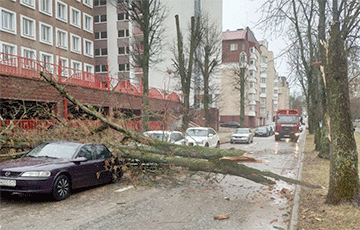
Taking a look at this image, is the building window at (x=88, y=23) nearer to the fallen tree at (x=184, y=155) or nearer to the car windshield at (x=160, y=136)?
the car windshield at (x=160, y=136)

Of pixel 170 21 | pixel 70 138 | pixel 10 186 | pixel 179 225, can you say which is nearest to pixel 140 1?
pixel 70 138

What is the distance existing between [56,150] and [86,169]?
95 cm

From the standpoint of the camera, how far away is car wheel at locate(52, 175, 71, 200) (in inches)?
311

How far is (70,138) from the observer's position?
35.8 ft

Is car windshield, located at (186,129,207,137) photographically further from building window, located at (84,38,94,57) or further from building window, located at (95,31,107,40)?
building window, located at (95,31,107,40)

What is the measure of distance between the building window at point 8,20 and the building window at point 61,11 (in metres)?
6.87

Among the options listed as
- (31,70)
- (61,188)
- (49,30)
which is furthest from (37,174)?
(49,30)

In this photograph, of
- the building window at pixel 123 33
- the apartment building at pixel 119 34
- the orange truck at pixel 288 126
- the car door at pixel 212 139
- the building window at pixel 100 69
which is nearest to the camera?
the car door at pixel 212 139

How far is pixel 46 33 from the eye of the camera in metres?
35.9

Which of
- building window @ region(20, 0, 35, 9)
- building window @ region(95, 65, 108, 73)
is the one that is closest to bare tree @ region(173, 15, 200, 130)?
building window @ region(20, 0, 35, 9)

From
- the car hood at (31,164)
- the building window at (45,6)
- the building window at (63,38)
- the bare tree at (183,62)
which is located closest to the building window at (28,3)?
the building window at (45,6)

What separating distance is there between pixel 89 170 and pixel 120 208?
203 cm

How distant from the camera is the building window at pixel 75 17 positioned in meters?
40.0

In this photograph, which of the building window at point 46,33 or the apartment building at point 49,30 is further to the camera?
the building window at point 46,33
